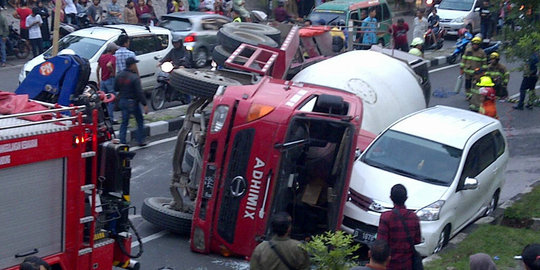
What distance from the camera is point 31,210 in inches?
270

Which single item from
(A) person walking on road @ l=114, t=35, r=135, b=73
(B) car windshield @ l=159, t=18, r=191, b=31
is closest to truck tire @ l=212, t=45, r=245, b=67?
(A) person walking on road @ l=114, t=35, r=135, b=73

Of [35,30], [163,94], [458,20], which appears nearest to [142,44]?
[163,94]

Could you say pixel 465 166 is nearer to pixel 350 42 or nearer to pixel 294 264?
pixel 294 264

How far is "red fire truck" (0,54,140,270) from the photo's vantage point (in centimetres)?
668

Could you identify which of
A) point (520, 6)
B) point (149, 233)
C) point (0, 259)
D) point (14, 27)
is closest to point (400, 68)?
point (520, 6)

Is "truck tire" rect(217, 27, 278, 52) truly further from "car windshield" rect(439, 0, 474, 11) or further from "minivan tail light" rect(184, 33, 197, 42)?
"car windshield" rect(439, 0, 474, 11)

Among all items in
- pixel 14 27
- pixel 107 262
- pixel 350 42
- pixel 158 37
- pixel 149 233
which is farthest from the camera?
pixel 14 27

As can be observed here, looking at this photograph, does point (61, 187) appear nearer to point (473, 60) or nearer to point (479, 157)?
point (479, 157)

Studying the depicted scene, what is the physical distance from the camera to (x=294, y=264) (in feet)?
22.0

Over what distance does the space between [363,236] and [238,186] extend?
167 cm

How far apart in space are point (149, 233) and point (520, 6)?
562cm

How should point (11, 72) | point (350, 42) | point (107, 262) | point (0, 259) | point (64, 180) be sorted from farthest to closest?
point (11, 72)
point (350, 42)
point (107, 262)
point (64, 180)
point (0, 259)

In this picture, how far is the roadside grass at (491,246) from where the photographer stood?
9251mm

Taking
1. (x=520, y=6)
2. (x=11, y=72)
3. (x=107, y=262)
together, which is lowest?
(x=11, y=72)
